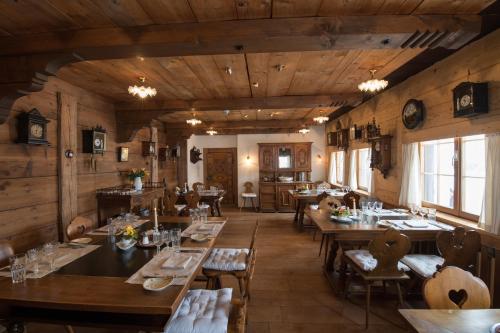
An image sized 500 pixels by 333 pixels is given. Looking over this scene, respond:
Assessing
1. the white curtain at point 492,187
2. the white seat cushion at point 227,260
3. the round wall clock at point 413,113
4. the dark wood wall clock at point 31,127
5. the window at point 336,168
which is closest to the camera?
the white curtain at point 492,187

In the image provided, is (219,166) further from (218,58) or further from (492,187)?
(492,187)

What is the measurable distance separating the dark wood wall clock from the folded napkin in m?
2.25

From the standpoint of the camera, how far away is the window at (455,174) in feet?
8.86

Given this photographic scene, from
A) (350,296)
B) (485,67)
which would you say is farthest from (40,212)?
(485,67)

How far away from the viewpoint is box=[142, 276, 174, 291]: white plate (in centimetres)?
150

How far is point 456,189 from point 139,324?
329cm

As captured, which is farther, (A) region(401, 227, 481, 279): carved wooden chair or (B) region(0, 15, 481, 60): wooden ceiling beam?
(A) region(401, 227, 481, 279): carved wooden chair

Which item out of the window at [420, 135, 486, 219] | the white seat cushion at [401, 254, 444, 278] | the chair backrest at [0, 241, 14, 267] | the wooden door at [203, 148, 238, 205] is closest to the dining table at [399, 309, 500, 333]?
the white seat cushion at [401, 254, 444, 278]

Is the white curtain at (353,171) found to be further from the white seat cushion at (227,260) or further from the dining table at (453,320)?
the dining table at (453,320)

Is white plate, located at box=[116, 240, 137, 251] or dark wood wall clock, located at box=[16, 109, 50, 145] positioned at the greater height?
dark wood wall clock, located at box=[16, 109, 50, 145]

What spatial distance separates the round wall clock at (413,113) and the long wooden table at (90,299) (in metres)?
3.26

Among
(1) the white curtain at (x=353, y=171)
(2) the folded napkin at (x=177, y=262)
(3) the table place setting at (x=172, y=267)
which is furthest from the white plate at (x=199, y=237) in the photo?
(1) the white curtain at (x=353, y=171)

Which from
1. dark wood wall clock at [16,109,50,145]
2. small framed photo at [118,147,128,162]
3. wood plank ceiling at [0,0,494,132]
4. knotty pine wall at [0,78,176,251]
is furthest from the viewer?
small framed photo at [118,147,128,162]

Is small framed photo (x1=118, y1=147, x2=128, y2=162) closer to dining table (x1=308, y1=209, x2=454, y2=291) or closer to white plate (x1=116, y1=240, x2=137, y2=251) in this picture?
white plate (x1=116, y1=240, x2=137, y2=251)
